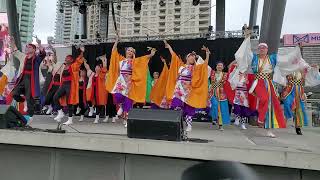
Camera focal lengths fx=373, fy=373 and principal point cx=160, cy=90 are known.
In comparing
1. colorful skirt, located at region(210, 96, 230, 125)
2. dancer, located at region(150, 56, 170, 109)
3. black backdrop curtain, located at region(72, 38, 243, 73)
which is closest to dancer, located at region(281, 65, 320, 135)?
colorful skirt, located at region(210, 96, 230, 125)

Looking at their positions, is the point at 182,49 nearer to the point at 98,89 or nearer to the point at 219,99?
the point at 98,89

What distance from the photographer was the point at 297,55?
21.7 feet

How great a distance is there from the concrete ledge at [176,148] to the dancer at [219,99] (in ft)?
11.1

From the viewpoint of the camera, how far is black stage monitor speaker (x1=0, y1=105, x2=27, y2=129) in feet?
18.4

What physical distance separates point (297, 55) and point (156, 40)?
19.4 feet

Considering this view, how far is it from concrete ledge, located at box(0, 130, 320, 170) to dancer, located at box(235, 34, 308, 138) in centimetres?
185

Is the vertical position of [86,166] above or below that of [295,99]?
below

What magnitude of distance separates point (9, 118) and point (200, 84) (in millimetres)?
3383

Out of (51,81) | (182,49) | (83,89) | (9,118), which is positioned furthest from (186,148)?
(182,49)

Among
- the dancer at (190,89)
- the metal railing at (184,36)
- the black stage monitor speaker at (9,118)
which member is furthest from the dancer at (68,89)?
the metal railing at (184,36)

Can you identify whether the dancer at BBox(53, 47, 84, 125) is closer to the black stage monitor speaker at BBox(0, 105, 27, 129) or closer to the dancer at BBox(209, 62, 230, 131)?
the black stage monitor speaker at BBox(0, 105, 27, 129)

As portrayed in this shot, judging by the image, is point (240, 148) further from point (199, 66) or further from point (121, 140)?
point (199, 66)

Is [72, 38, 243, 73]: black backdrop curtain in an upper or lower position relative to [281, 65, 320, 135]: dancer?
upper

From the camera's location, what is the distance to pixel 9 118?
227 inches
